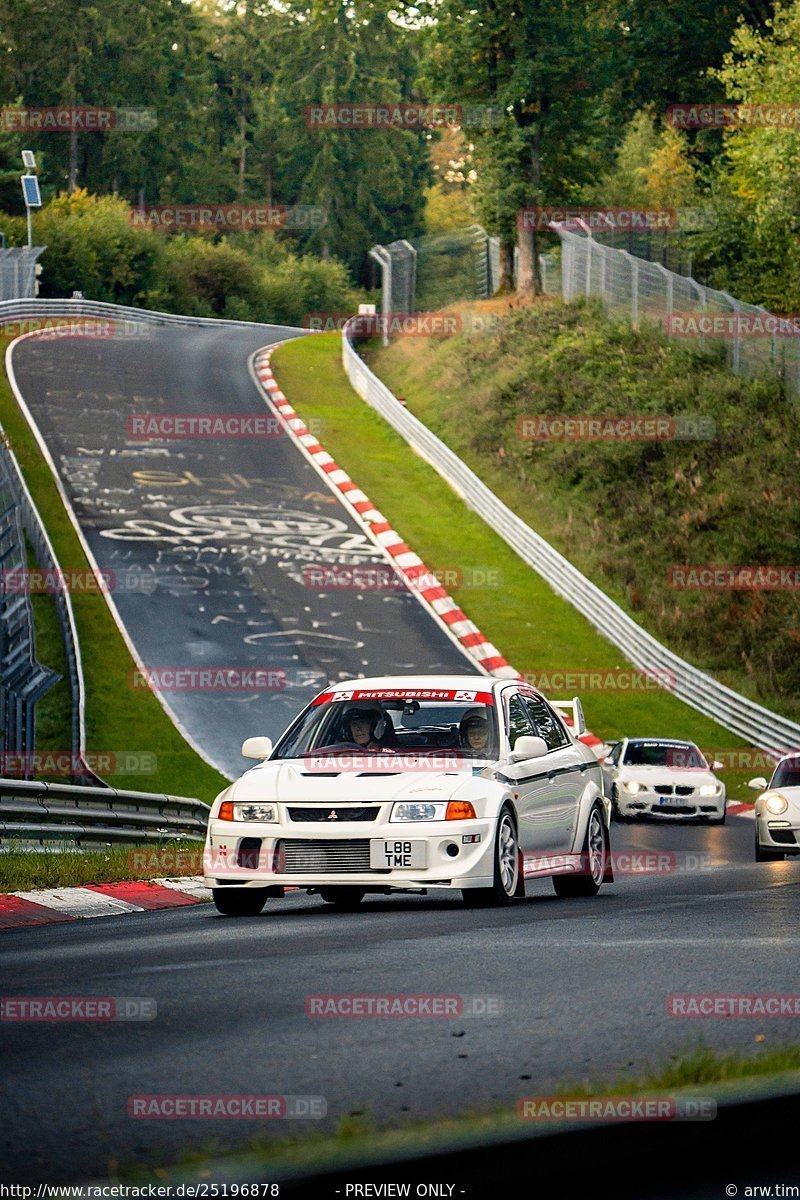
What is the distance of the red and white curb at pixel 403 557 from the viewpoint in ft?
99.2

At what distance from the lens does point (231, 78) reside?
127125 mm

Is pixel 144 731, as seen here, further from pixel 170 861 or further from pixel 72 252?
pixel 72 252

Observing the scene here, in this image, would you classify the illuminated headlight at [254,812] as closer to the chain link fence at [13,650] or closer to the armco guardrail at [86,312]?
the chain link fence at [13,650]

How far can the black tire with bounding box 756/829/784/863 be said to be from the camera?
57.7 feet

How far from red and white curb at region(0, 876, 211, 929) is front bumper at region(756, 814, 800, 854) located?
6230mm

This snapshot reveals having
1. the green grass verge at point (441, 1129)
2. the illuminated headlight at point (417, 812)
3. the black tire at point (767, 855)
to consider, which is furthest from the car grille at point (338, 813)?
the black tire at point (767, 855)

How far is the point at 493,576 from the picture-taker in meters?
34.9

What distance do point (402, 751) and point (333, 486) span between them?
2846cm
